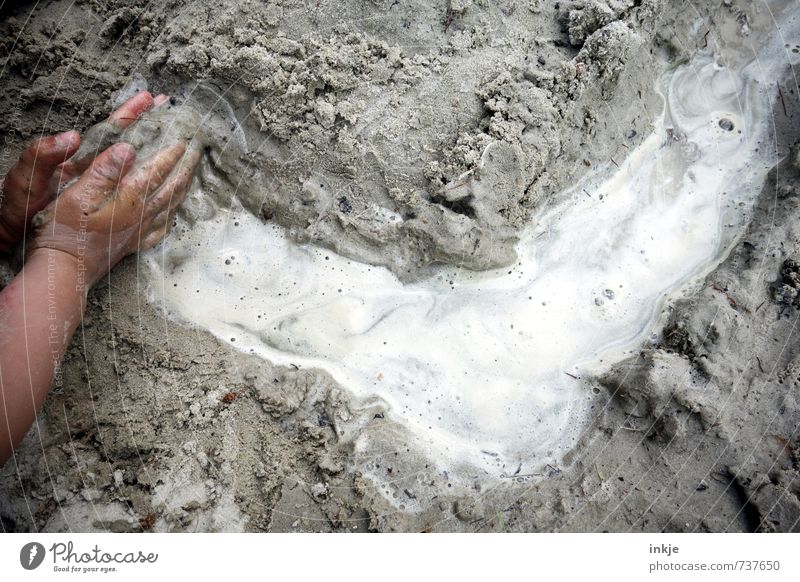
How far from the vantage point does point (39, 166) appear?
2393mm

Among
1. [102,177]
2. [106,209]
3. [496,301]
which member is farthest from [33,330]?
[496,301]

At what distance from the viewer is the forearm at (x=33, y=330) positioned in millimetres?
2090

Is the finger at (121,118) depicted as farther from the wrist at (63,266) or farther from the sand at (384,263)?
the wrist at (63,266)

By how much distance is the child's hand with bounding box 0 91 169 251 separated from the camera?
2387 millimetres

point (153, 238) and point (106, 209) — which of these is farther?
point (153, 238)

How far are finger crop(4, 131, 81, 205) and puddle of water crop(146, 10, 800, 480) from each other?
462 mm

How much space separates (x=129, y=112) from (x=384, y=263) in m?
1.16

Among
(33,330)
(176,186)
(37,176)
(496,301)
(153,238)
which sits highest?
(496,301)

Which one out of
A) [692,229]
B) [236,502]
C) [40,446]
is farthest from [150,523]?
[692,229]

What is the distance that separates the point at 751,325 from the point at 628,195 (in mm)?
739

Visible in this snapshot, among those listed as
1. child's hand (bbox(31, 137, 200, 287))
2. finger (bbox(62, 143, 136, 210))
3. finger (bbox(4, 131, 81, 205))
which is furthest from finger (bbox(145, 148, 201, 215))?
finger (bbox(4, 131, 81, 205))

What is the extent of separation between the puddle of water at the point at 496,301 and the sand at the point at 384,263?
0.23 ft

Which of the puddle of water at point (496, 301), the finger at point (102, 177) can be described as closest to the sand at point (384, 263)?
the puddle of water at point (496, 301)

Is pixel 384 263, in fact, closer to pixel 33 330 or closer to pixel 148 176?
pixel 148 176
